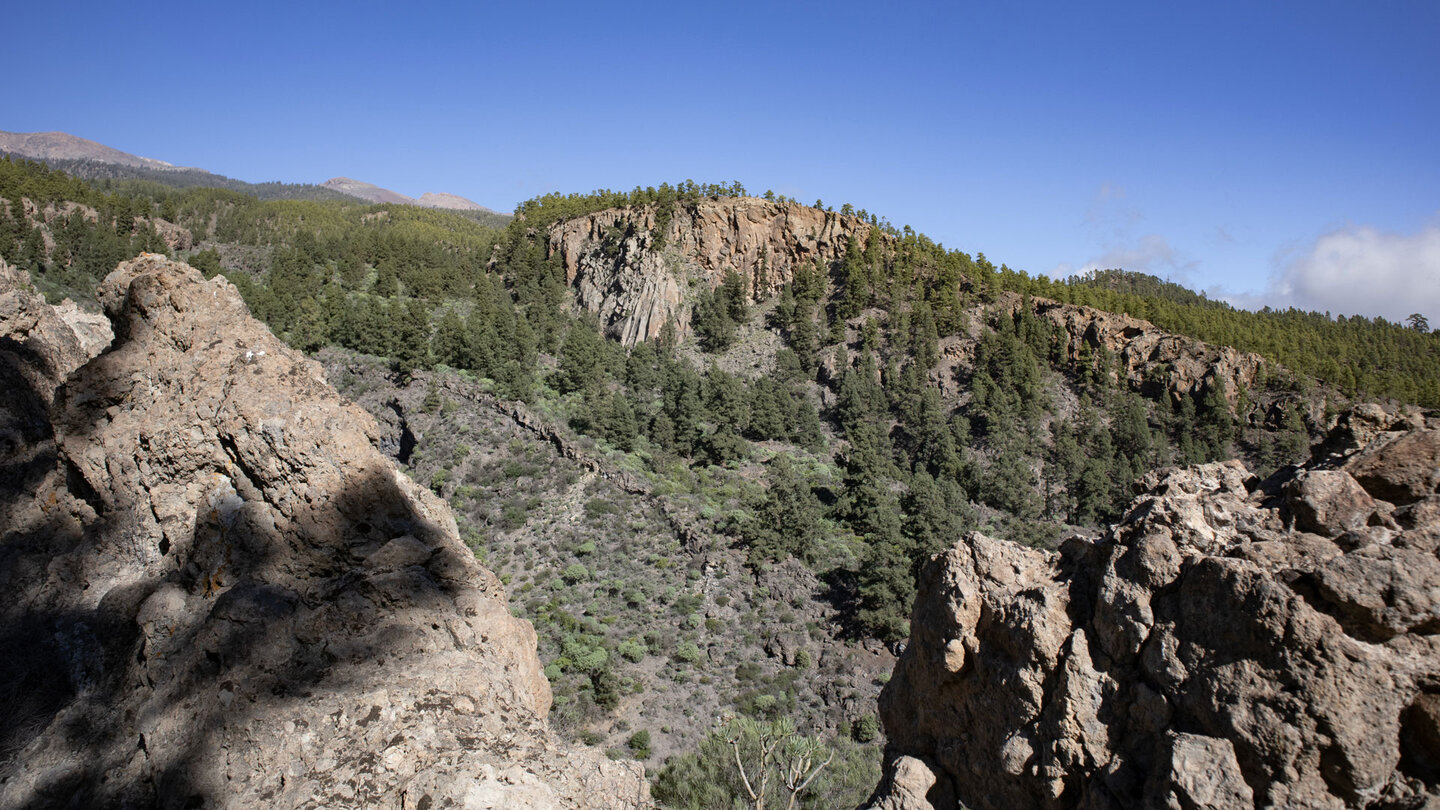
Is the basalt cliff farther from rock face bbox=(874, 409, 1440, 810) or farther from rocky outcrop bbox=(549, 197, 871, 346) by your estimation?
rock face bbox=(874, 409, 1440, 810)

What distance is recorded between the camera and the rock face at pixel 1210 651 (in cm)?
464

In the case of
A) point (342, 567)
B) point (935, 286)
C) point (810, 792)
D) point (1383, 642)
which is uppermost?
point (935, 286)

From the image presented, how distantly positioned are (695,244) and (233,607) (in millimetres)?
83933

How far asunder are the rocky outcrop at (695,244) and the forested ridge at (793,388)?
1950 mm

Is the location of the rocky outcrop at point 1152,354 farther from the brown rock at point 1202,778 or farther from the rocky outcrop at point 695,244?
the brown rock at point 1202,778

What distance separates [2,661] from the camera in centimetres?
763

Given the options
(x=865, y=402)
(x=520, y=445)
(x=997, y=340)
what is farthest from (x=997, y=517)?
(x=520, y=445)

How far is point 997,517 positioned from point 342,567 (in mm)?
53393

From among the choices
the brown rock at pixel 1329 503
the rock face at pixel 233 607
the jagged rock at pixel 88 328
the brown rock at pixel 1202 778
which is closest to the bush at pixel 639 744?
the rock face at pixel 233 607

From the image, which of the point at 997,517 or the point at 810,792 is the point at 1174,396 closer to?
the point at 997,517

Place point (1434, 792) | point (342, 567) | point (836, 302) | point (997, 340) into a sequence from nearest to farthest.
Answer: point (1434, 792) → point (342, 567) → point (997, 340) → point (836, 302)

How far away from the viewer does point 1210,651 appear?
5371mm

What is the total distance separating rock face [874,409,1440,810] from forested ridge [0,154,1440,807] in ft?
49.4

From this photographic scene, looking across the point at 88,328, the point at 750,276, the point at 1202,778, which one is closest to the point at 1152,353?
the point at 750,276
